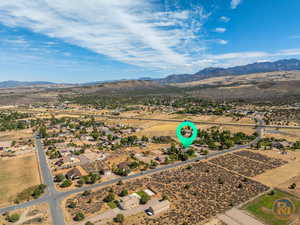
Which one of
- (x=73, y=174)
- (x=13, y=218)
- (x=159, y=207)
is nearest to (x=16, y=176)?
(x=73, y=174)

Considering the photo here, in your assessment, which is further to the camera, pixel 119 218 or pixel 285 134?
pixel 285 134

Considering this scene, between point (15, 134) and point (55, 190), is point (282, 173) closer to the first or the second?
point (55, 190)

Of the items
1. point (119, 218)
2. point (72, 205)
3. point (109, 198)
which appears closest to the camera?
point (119, 218)

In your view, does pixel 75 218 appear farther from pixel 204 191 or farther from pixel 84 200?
pixel 204 191

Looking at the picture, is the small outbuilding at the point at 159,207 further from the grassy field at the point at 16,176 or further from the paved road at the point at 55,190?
the grassy field at the point at 16,176

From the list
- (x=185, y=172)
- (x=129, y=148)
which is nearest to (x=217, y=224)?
(x=185, y=172)

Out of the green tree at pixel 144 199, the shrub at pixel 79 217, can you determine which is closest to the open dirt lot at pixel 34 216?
the shrub at pixel 79 217

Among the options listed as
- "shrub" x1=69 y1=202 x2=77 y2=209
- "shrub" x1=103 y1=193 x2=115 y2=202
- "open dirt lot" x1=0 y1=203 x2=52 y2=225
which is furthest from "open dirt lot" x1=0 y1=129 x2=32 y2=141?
"shrub" x1=103 y1=193 x2=115 y2=202
